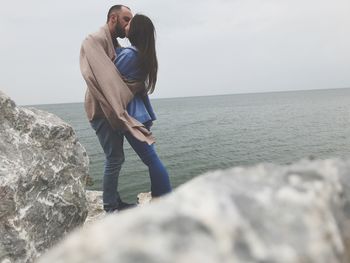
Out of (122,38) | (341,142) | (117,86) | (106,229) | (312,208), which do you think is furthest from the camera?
(341,142)

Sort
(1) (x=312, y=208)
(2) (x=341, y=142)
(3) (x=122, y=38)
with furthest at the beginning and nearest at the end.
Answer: (2) (x=341, y=142) < (3) (x=122, y=38) < (1) (x=312, y=208)

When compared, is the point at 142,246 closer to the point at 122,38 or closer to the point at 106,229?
the point at 106,229

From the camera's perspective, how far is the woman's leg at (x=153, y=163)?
4945mm

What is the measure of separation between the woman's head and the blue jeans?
1.03 m

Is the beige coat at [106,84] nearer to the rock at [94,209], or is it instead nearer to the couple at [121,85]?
the couple at [121,85]

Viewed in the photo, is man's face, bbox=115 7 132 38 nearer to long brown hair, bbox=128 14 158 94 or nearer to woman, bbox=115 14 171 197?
woman, bbox=115 14 171 197

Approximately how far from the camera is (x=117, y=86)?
480 cm

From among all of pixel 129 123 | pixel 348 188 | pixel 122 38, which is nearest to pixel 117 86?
pixel 129 123

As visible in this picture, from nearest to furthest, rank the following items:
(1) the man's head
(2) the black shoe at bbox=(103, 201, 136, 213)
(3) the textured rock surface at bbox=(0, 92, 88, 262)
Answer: (3) the textured rock surface at bbox=(0, 92, 88, 262), (1) the man's head, (2) the black shoe at bbox=(103, 201, 136, 213)

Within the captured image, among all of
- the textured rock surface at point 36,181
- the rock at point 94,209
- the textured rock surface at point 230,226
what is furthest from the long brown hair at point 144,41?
the textured rock surface at point 230,226

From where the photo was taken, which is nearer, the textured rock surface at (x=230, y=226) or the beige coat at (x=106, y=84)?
the textured rock surface at (x=230, y=226)

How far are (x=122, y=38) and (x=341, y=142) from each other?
108ft

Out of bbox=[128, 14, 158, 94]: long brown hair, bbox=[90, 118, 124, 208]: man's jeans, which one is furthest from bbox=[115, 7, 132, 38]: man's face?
bbox=[90, 118, 124, 208]: man's jeans

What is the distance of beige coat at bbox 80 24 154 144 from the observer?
15.6 ft
